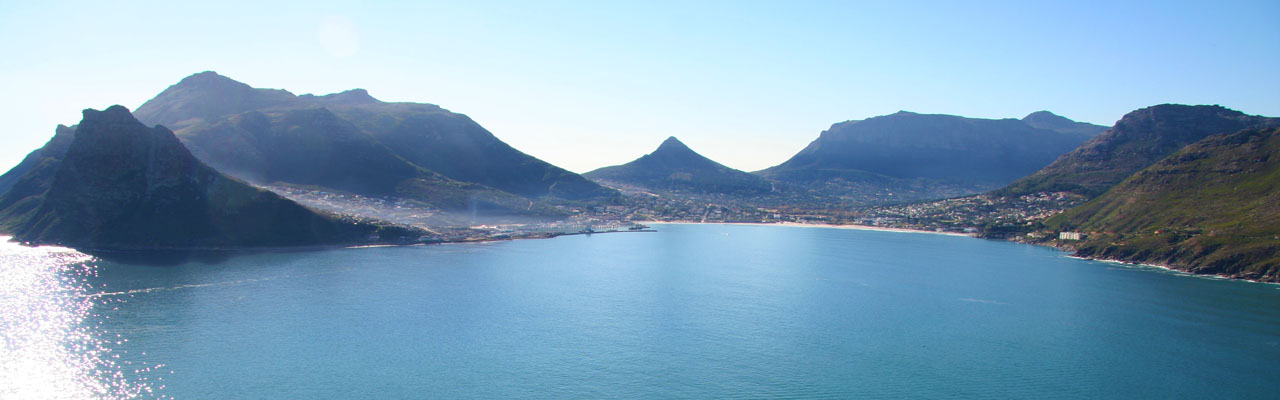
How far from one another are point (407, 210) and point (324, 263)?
236 feet

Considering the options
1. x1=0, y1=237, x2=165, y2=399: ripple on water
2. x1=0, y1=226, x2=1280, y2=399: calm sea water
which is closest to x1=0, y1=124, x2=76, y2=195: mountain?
x1=0, y1=226, x2=1280, y2=399: calm sea water

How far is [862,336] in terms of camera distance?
50.7 metres

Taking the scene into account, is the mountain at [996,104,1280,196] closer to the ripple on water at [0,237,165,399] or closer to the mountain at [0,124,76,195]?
the ripple on water at [0,237,165,399]

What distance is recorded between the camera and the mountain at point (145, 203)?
10125 cm

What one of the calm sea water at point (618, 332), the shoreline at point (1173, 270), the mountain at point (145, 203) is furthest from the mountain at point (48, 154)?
the shoreline at point (1173, 270)

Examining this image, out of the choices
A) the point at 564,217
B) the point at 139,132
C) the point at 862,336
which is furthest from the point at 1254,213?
the point at 139,132

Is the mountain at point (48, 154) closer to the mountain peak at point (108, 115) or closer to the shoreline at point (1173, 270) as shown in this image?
the mountain peak at point (108, 115)

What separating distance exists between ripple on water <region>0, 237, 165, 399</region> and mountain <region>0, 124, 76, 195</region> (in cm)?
8026

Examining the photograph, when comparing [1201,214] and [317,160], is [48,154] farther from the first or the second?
[1201,214]

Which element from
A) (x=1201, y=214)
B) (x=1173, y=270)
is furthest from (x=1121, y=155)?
(x=1173, y=270)

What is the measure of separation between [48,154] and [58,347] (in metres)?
134

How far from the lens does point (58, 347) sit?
4406 centimetres

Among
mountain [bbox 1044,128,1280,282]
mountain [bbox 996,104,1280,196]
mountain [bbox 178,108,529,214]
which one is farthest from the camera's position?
mountain [bbox 996,104,1280,196]

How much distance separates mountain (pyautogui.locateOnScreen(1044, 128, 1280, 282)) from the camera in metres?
78.5
